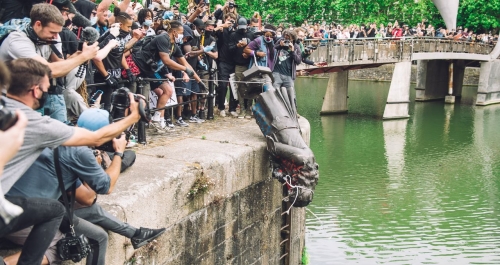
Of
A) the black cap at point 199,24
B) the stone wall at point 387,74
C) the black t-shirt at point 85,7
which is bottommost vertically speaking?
the stone wall at point 387,74

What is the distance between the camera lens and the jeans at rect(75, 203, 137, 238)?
439 centimetres

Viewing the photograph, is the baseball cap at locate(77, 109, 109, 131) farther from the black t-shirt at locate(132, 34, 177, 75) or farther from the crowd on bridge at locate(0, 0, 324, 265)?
the black t-shirt at locate(132, 34, 177, 75)

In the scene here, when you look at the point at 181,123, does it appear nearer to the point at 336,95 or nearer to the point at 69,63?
the point at 69,63

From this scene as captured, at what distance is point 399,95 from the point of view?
2700 centimetres

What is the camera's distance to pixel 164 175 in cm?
567

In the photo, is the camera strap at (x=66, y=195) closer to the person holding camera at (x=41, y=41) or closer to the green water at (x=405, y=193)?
the person holding camera at (x=41, y=41)

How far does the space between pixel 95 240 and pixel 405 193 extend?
456 inches

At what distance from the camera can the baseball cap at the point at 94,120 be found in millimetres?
4199

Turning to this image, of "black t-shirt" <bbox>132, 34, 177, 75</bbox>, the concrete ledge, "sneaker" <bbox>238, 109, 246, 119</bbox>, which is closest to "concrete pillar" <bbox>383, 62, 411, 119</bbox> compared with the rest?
"sneaker" <bbox>238, 109, 246, 119</bbox>

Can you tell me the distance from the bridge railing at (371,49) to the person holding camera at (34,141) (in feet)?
63.0

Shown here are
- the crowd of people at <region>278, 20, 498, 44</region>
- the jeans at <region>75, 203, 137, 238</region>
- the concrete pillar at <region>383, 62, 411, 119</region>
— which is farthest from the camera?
the crowd of people at <region>278, 20, 498, 44</region>

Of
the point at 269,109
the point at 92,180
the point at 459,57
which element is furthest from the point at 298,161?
the point at 459,57

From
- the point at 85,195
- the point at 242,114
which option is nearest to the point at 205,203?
the point at 85,195

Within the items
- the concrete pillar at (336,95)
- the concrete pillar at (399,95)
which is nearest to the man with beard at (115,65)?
the concrete pillar at (336,95)
